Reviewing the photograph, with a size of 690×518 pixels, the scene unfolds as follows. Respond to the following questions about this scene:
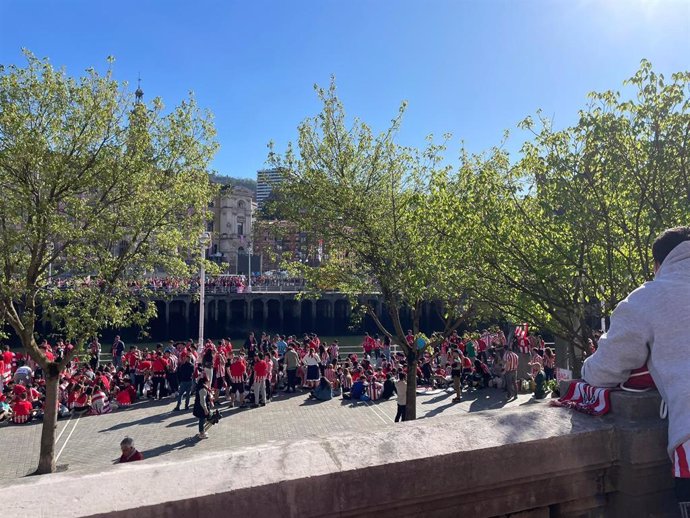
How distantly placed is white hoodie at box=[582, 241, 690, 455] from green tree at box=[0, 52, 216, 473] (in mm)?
10396

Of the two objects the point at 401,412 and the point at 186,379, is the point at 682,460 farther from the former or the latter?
the point at 186,379

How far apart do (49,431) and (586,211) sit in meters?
11.2

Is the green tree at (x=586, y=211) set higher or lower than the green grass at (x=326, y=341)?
higher

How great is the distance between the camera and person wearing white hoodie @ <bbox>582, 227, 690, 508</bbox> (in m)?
2.51

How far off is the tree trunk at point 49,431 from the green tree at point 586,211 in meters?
8.96

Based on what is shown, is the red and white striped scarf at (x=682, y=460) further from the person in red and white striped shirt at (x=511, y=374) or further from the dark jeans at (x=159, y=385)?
the dark jeans at (x=159, y=385)

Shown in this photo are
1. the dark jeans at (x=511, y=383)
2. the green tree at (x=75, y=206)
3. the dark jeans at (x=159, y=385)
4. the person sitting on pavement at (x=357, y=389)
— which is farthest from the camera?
the person sitting on pavement at (x=357, y=389)

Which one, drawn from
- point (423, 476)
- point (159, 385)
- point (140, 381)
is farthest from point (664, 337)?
point (140, 381)

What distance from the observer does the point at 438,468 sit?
2.62 meters

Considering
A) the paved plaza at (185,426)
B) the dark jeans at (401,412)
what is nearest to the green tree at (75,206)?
the paved plaza at (185,426)

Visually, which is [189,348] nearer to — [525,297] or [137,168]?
[137,168]

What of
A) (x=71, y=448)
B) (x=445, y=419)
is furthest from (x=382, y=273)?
(x=445, y=419)

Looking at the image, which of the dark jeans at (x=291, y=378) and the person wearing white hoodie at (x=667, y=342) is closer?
the person wearing white hoodie at (x=667, y=342)

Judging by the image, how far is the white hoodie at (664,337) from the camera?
2.52 m
